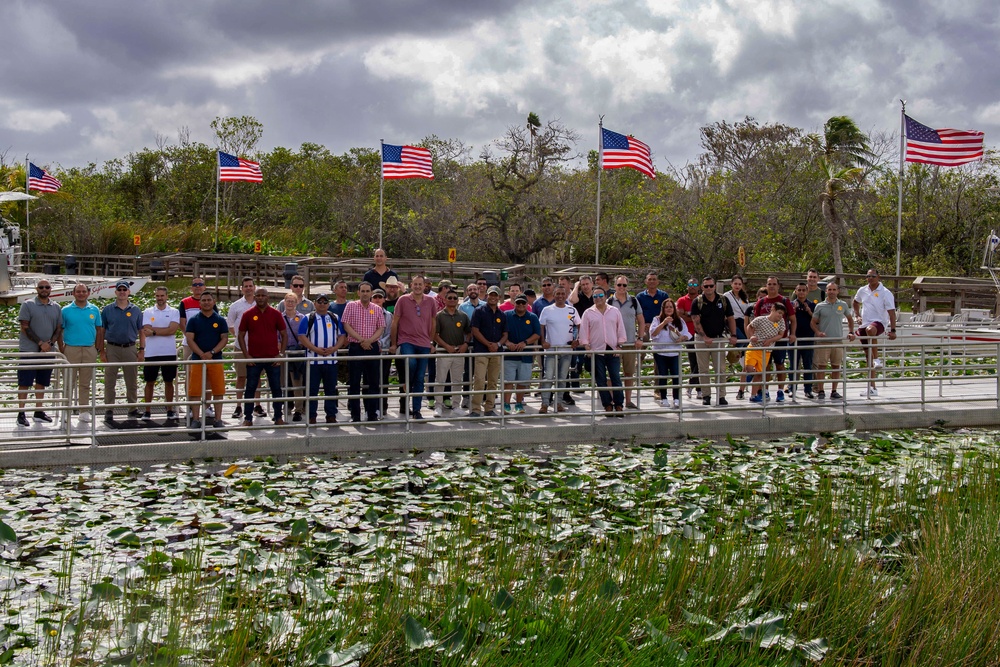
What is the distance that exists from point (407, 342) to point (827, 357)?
620cm

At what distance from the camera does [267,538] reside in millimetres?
8414

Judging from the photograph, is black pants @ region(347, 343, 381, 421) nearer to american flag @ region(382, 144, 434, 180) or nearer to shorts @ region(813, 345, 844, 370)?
shorts @ region(813, 345, 844, 370)

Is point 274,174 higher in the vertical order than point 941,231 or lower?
higher

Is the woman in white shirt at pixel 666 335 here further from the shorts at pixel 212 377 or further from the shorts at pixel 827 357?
the shorts at pixel 212 377

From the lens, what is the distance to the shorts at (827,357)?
51.2 ft

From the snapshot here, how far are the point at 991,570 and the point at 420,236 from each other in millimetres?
38338

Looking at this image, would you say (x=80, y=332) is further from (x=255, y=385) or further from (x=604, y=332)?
(x=604, y=332)

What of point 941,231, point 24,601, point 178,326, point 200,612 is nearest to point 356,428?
point 178,326

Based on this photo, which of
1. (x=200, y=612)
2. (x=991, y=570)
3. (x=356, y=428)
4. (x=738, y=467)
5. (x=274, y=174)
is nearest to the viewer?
(x=200, y=612)

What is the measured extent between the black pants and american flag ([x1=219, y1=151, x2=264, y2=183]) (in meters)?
26.1

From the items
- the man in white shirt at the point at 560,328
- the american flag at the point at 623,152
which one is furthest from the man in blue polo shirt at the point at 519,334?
the american flag at the point at 623,152

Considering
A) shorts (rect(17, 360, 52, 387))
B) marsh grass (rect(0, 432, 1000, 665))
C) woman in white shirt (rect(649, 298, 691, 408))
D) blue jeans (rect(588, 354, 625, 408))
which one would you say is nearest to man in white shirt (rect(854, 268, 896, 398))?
woman in white shirt (rect(649, 298, 691, 408))

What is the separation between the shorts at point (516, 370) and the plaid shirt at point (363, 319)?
6.16ft

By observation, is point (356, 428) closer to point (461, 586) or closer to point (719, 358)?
point (719, 358)
